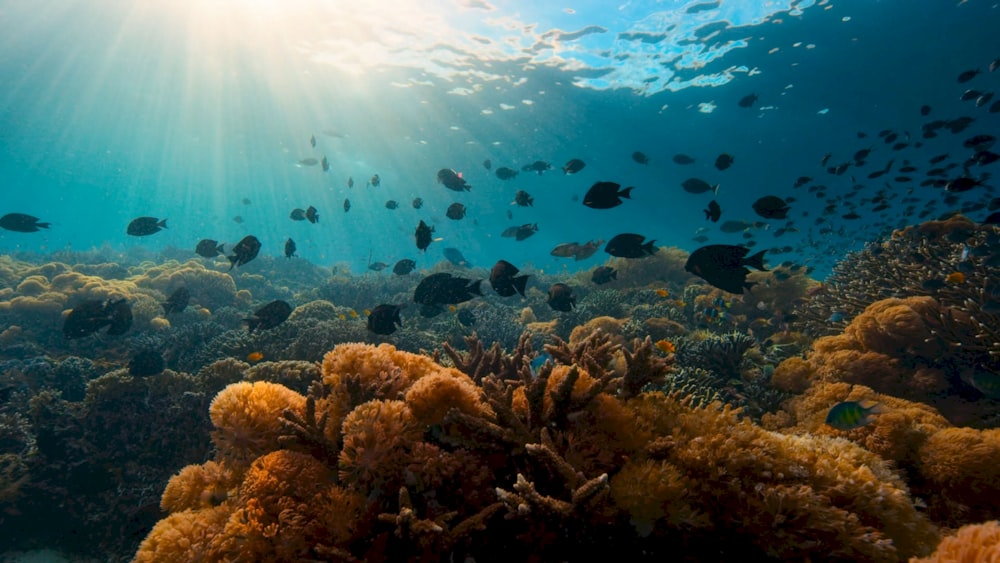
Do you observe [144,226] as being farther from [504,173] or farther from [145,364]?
[504,173]

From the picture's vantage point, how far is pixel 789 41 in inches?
782

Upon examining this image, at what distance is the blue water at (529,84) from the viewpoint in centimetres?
1955

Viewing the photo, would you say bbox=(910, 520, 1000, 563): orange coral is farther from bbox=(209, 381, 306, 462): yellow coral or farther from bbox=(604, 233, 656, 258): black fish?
bbox=(604, 233, 656, 258): black fish

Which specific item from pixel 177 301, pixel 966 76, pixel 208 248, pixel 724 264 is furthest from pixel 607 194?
pixel 966 76

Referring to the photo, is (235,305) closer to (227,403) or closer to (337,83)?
(227,403)

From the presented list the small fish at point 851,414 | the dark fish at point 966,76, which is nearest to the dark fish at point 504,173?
the small fish at point 851,414

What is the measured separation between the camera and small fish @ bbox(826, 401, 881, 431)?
12.4 ft

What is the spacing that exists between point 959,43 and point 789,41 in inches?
328

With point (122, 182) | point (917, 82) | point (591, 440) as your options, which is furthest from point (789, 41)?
point (122, 182)

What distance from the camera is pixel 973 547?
1.32 m

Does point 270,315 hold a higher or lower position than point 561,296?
lower

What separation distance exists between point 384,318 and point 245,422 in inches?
153

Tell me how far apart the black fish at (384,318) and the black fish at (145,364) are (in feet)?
12.1

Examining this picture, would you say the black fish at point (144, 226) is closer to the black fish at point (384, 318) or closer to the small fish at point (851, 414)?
the black fish at point (384, 318)
